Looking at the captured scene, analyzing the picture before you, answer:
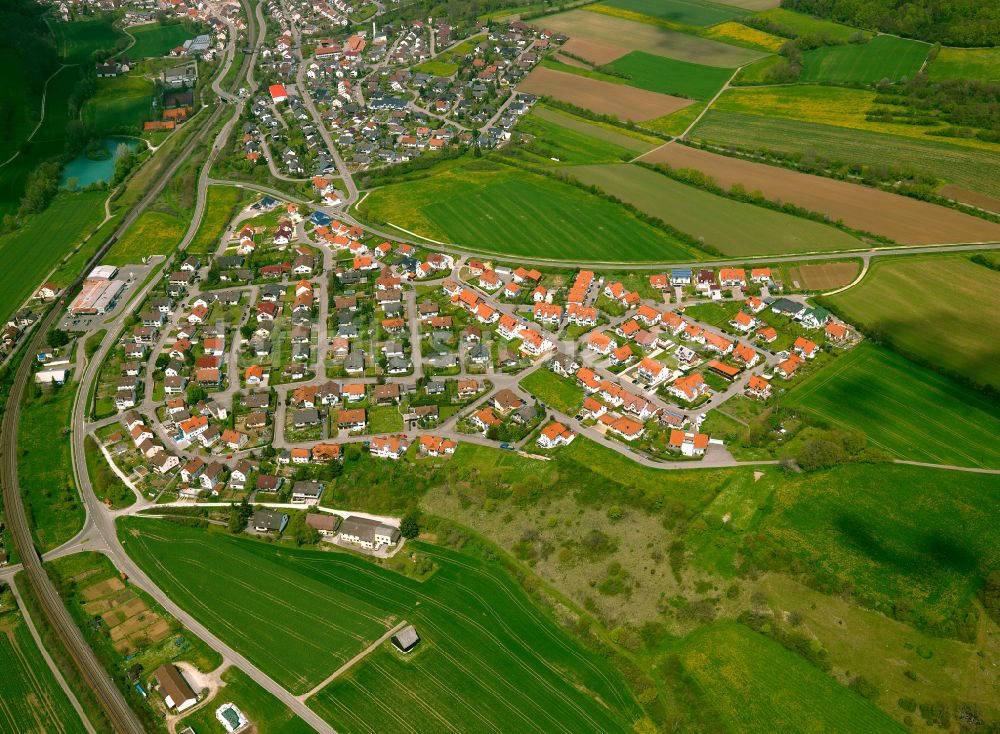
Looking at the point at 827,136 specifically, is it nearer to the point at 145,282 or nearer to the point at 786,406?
the point at 786,406

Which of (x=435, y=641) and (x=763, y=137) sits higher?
(x=763, y=137)

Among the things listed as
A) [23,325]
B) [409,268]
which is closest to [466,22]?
[409,268]

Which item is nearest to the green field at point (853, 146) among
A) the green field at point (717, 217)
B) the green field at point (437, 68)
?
the green field at point (717, 217)

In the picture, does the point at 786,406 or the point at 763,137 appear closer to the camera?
the point at 786,406

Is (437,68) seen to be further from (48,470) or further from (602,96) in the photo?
(48,470)

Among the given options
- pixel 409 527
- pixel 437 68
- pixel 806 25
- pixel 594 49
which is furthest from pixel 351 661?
pixel 806 25

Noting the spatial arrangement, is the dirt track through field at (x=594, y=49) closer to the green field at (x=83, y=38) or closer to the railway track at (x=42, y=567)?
the green field at (x=83, y=38)

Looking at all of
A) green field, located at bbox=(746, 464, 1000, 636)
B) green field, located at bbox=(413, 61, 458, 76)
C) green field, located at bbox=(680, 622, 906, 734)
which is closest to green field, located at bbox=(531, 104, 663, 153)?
green field, located at bbox=(413, 61, 458, 76)
